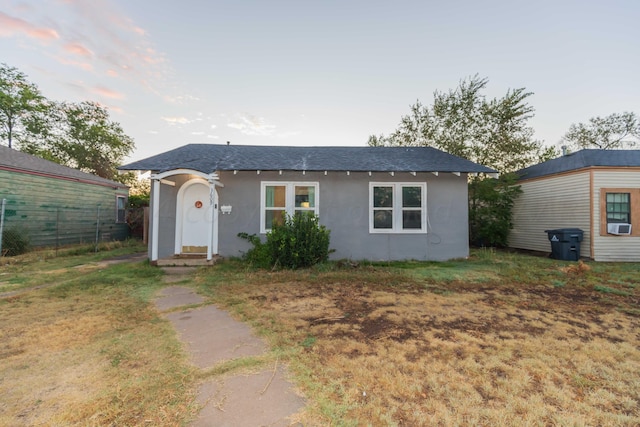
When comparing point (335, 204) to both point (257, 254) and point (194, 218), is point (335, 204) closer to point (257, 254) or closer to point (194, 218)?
point (257, 254)

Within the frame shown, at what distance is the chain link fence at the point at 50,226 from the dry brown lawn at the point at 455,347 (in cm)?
864

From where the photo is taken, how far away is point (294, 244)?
6922 mm

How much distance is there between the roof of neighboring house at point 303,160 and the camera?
7.90m

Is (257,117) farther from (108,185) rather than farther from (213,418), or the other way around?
(213,418)

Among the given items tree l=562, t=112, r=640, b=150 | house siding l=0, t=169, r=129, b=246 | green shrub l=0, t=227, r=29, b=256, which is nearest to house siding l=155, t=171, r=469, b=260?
green shrub l=0, t=227, r=29, b=256

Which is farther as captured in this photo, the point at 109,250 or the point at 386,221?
the point at 109,250

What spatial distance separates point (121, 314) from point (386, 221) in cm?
694

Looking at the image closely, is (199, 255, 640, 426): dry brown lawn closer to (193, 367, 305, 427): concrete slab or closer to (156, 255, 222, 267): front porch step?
(193, 367, 305, 427): concrete slab

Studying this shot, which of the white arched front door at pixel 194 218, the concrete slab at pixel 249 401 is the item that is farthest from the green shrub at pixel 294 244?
the concrete slab at pixel 249 401

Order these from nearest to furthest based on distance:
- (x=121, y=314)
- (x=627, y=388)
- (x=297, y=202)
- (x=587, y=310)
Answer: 1. (x=627, y=388)
2. (x=121, y=314)
3. (x=587, y=310)
4. (x=297, y=202)

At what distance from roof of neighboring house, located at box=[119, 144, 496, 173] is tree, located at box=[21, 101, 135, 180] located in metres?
19.6

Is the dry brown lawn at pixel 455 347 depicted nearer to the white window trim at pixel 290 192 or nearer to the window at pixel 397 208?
the window at pixel 397 208

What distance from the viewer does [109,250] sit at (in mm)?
10633

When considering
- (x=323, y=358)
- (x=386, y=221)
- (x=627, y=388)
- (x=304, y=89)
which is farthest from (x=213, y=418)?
(x=304, y=89)
